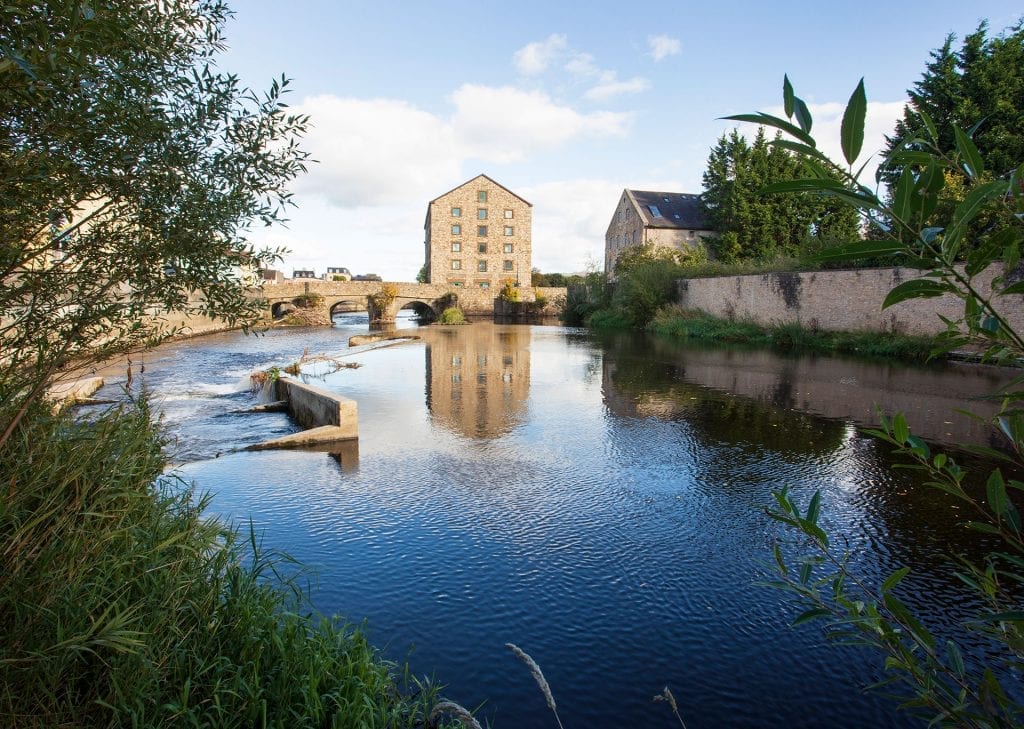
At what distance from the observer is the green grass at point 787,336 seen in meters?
21.0

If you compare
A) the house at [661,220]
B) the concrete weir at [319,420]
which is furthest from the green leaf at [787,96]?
the house at [661,220]

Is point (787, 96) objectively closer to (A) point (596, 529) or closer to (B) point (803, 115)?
(B) point (803, 115)

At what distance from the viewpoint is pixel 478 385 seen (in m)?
16.0

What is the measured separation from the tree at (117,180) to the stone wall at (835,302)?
20.5 metres

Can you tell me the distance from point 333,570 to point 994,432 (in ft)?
37.2

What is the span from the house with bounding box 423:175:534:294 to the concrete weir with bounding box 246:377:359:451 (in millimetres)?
42889

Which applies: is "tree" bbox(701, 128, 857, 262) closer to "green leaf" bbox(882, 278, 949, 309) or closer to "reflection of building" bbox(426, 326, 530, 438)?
"reflection of building" bbox(426, 326, 530, 438)

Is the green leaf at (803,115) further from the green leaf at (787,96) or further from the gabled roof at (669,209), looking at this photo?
the gabled roof at (669,209)

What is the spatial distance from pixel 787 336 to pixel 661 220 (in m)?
22.3

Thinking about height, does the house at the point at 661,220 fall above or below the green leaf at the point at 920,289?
above

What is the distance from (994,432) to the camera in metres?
10.5

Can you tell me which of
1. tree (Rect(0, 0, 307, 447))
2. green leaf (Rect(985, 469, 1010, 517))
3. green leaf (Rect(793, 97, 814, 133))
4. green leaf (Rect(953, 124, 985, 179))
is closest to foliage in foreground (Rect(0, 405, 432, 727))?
tree (Rect(0, 0, 307, 447))

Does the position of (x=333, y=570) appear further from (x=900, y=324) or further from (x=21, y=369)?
(x=900, y=324)

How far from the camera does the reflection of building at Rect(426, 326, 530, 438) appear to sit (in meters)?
11.8
